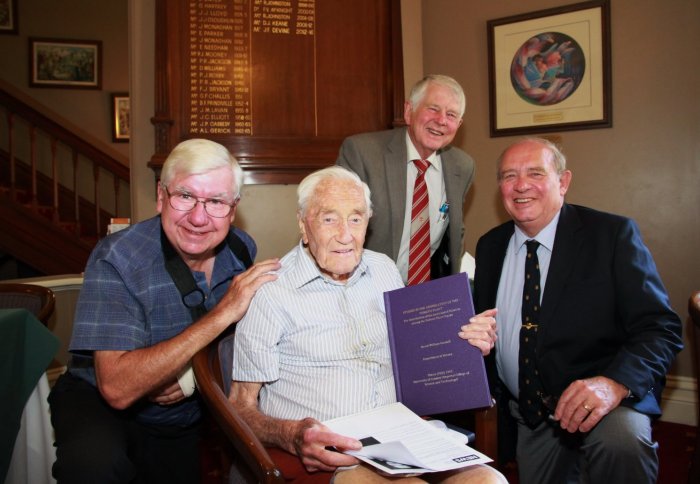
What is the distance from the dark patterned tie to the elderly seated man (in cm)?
36

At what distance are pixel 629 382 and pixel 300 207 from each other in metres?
1.17

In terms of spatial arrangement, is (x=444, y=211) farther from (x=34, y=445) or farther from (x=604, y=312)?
(x=34, y=445)

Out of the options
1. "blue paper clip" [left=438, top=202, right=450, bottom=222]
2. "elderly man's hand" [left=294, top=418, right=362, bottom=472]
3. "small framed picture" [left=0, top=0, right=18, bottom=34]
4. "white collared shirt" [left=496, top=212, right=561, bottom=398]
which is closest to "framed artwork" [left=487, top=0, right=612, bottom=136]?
"blue paper clip" [left=438, top=202, right=450, bottom=222]

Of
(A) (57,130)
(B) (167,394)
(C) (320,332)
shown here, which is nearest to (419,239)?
(C) (320,332)

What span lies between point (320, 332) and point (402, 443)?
1.41 ft

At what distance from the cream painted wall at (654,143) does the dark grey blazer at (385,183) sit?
1.09 meters

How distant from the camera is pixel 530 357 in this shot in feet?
6.49

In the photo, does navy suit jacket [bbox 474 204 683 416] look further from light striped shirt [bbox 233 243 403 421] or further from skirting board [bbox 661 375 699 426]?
skirting board [bbox 661 375 699 426]

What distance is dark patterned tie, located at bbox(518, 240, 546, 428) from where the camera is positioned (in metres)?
1.98

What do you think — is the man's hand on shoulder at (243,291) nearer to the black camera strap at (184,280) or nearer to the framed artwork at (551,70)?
the black camera strap at (184,280)

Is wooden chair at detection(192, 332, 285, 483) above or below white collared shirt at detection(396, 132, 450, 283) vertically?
below

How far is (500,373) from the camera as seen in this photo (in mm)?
2182

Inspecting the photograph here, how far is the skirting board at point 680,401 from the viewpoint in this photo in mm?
3270

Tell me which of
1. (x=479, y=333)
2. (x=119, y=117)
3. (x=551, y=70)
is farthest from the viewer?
(x=119, y=117)
